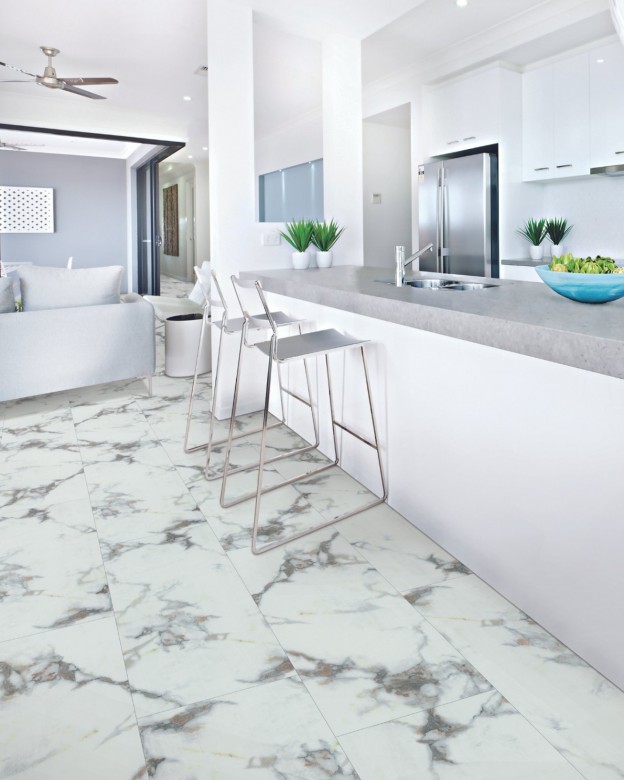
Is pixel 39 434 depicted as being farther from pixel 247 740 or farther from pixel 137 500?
pixel 247 740

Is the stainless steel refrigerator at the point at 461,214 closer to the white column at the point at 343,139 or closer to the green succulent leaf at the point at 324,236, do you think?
the white column at the point at 343,139

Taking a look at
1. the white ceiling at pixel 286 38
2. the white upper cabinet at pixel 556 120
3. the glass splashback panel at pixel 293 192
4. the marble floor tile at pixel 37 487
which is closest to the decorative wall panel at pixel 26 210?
the white ceiling at pixel 286 38

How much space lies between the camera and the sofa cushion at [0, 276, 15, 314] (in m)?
3.44

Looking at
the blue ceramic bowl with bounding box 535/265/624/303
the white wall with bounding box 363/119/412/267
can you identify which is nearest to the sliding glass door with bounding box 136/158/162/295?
the white wall with bounding box 363/119/412/267

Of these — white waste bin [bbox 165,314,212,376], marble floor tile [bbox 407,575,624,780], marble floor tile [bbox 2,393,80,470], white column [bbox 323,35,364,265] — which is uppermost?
white column [bbox 323,35,364,265]

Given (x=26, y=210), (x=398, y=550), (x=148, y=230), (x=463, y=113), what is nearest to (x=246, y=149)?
(x=463, y=113)

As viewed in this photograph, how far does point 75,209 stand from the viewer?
424 inches

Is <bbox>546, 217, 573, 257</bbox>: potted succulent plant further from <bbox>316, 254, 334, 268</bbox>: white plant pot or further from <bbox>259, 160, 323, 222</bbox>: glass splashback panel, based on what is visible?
<bbox>259, 160, 323, 222</bbox>: glass splashback panel

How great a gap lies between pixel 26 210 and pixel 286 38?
7.59 meters

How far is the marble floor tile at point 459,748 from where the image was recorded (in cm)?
116

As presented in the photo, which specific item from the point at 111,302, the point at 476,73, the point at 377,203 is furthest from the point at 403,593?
the point at 377,203

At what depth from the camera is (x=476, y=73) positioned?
4.79 m

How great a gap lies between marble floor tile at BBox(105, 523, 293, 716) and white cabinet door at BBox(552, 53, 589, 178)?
4.00 m

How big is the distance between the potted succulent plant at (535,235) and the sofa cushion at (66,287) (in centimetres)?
326
